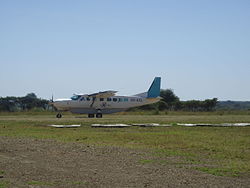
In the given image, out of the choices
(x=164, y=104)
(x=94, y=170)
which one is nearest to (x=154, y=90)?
(x=164, y=104)

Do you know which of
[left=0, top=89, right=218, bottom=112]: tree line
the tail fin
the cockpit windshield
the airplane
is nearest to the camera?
the airplane

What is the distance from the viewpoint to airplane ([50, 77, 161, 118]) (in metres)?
51.9

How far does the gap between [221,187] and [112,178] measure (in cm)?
255

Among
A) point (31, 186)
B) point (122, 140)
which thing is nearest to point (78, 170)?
point (31, 186)

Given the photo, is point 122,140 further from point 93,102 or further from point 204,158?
point 93,102

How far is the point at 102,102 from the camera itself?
54531 mm

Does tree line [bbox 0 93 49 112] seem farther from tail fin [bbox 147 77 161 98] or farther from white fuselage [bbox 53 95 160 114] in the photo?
tail fin [bbox 147 77 161 98]

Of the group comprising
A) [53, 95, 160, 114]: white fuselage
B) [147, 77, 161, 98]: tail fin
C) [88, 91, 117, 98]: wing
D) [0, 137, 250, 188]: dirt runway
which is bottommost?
[0, 137, 250, 188]: dirt runway

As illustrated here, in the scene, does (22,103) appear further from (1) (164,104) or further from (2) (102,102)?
(2) (102,102)

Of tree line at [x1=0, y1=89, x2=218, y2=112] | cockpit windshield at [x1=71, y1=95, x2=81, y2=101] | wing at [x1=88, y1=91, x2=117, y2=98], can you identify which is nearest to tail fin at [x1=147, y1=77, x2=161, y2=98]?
wing at [x1=88, y1=91, x2=117, y2=98]

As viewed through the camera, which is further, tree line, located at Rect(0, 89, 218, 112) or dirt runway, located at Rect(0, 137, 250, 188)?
tree line, located at Rect(0, 89, 218, 112)

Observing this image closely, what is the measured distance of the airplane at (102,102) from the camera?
170 feet

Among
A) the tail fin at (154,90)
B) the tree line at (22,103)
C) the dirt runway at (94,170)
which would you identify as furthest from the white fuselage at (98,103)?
the tree line at (22,103)

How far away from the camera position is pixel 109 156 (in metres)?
14.2
